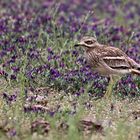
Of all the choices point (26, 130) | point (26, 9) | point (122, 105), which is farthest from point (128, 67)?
point (26, 9)

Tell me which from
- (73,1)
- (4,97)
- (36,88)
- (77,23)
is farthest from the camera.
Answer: (73,1)

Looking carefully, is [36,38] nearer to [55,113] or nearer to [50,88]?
[50,88]

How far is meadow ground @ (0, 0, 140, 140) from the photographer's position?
20.4ft

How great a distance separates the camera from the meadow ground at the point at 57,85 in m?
6.21

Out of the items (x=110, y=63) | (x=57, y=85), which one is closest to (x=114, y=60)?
(x=110, y=63)

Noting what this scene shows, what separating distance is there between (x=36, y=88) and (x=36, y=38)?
2.21 meters

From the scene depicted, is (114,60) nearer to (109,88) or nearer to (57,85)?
(109,88)

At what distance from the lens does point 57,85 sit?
8094 mm

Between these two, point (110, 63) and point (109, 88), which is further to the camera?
point (110, 63)

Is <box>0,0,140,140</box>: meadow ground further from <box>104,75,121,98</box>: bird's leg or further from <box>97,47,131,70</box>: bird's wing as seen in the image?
<box>97,47,131,70</box>: bird's wing

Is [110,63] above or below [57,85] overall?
above

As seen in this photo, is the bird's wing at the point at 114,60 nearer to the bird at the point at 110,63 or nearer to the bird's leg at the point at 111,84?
the bird at the point at 110,63

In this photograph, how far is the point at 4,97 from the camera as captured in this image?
7281 millimetres

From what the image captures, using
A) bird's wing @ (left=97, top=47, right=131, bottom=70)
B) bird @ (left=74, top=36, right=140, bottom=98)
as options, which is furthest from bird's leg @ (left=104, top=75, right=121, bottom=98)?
Answer: bird's wing @ (left=97, top=47, right=131, bottom=70)
